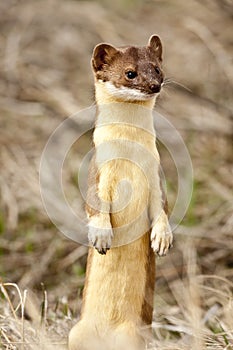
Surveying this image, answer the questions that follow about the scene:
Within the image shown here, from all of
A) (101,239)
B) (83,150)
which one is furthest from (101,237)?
(83,150)

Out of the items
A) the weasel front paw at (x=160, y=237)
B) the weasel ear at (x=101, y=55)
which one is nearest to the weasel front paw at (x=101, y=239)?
the weasel front paw at (x=160, y=237)

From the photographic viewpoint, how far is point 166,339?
4.03 m

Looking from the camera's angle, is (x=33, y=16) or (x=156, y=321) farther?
(x=33, y=16)

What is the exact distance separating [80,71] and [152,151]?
5.10 m

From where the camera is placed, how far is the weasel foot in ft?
9.45

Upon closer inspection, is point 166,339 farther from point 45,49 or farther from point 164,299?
point 45,49

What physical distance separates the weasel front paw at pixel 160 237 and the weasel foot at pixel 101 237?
157 millimetres

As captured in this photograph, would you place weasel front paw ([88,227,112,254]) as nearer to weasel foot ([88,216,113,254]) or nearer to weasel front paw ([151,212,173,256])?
weasel foot ([88,216,113,254])

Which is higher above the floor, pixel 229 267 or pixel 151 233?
pixel 151 233

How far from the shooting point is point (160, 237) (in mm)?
2916

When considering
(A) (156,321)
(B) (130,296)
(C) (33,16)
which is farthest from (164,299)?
(C) (33,16)

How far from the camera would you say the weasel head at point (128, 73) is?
2.86 m

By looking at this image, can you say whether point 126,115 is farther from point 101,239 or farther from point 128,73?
point 101,239

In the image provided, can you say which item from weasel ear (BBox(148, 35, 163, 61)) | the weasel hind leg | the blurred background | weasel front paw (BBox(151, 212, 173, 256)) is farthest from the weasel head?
the weasel hind leg
